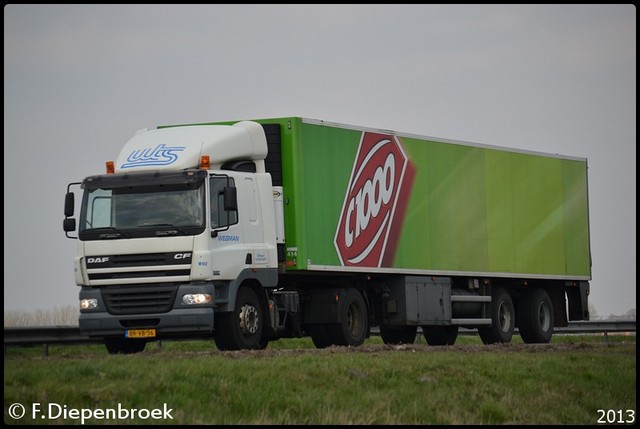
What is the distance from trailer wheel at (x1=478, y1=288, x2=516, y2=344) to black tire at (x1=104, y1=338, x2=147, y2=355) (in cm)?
951

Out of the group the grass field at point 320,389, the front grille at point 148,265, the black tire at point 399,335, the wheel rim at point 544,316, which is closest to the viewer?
the grass field at point 320,389

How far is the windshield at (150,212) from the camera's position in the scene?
21.9 m

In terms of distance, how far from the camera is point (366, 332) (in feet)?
87.8

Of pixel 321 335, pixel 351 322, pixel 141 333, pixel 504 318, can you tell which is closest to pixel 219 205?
pixel 141 333

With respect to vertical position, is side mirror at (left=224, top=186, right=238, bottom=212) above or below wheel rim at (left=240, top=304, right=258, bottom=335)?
above

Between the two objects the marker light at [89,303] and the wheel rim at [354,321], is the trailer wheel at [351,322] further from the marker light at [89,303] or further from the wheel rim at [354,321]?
the marker light at [89,303]

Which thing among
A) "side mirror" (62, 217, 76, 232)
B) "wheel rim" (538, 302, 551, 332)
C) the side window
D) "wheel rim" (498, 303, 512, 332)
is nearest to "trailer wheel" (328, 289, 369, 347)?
the side window

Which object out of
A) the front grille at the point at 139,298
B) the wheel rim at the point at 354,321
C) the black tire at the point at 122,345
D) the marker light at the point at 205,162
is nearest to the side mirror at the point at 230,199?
the marker light at the point at 205,162

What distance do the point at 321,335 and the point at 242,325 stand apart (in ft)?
10.8

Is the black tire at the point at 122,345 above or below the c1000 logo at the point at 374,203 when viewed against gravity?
below

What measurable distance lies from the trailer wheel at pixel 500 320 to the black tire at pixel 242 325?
8661mm

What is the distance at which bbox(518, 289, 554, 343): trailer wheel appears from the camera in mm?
31984

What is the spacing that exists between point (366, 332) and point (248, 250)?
456 centimetres

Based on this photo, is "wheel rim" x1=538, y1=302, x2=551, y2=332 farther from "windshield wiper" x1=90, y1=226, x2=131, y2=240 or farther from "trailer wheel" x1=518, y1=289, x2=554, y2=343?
"windshield wiper" x1=90, y1=226, x2=131, y2=240
